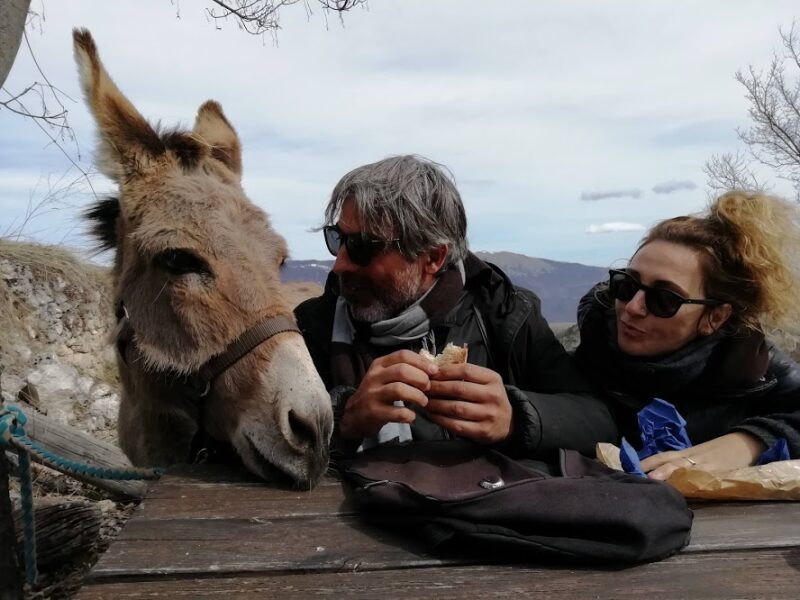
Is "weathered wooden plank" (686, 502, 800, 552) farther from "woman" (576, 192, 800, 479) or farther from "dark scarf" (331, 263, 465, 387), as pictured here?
"dark scarf" (331, 263, 465, 387)

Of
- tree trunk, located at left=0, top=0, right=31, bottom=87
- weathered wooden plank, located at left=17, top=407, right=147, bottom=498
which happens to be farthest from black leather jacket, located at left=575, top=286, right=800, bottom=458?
weathered wooden plank, located at left=17, top=407, right=147, bottom=498

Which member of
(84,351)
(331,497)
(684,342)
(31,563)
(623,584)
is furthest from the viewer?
(84,351)

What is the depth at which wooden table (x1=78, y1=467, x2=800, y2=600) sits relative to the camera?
1.37 metres

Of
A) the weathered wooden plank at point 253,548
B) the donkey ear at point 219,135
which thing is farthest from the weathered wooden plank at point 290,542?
the donkey ear at point 219,135

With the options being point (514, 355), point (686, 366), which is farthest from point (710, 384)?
point (514, 355)

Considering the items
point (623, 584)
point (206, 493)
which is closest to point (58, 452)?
point (206, 493)

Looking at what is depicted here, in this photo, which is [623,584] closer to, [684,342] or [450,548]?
[450,548]

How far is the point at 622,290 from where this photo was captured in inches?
100

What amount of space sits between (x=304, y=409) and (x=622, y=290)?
4.29 ft

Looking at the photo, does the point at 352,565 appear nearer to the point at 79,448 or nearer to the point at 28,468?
the point at 28,468

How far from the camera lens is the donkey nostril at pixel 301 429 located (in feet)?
6.81

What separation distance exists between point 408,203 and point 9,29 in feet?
4.88

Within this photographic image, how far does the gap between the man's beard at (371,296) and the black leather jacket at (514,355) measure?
0.52 feet

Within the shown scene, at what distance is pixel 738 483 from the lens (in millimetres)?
1917
